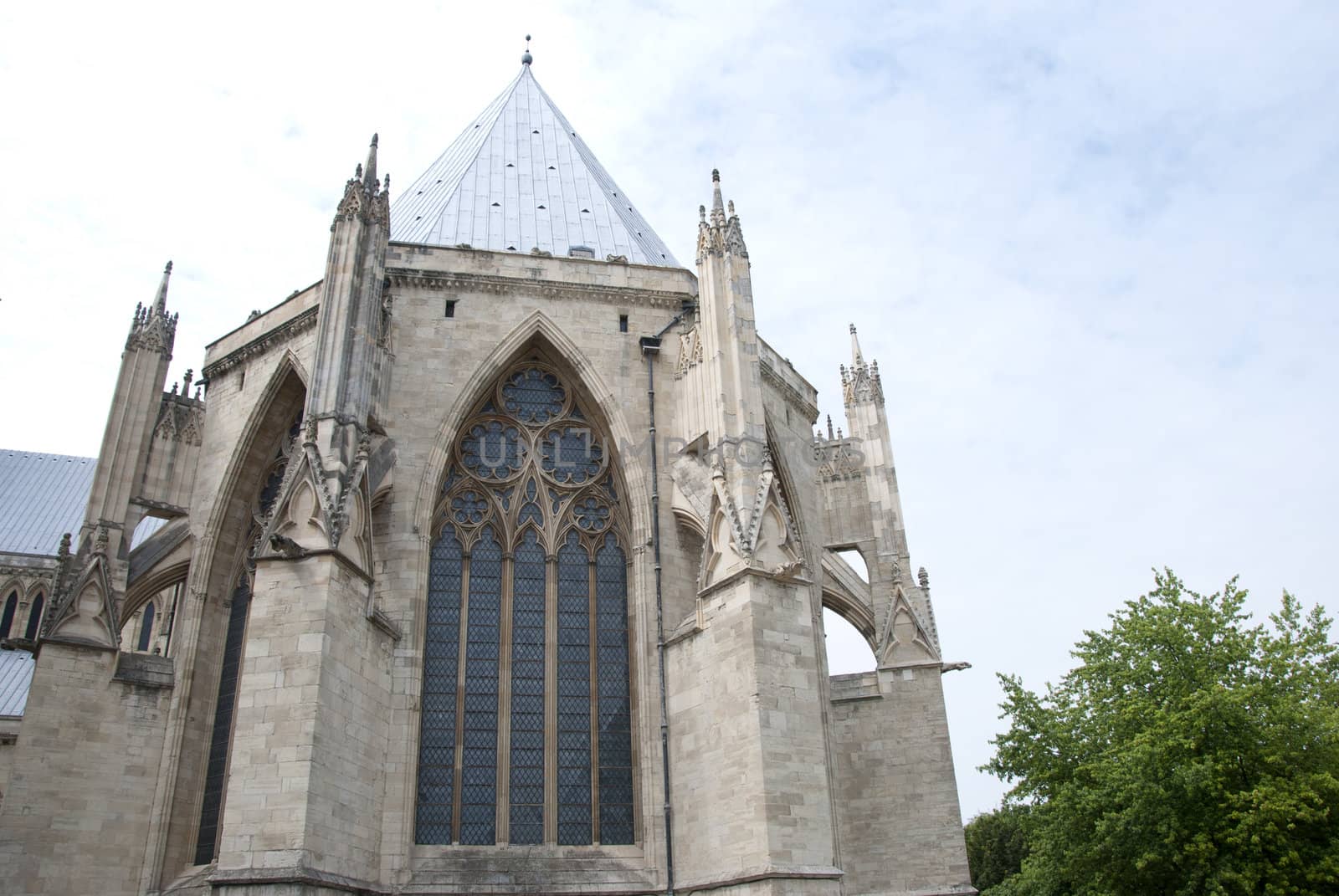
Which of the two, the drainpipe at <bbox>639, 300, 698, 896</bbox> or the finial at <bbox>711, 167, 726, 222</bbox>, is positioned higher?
the finial at <bbox>711, 167, 726, 222</bbox>

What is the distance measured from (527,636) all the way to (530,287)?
5.61 meters

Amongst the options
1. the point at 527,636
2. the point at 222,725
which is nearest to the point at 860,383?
the point at 527,636

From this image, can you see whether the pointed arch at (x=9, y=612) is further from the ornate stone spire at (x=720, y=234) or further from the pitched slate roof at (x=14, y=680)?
the ornate stone spire at (x=720, y=234)

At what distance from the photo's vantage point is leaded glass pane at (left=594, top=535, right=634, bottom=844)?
14.5m

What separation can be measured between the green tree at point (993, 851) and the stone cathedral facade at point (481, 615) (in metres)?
29.6

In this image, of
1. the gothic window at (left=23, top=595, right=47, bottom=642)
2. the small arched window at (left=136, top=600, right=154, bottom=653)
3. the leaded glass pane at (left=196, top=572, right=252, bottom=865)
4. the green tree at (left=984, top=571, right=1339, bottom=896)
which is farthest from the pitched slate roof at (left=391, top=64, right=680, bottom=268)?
the gothic window at (left=23, top=595, right=47, bottom=642)

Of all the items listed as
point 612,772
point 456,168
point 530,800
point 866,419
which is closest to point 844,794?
point 612,772

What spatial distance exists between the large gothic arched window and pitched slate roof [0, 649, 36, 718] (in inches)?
464

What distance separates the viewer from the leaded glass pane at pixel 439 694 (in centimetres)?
1405

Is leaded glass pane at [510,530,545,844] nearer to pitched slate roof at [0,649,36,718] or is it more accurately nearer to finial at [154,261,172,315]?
finial at [154,261,172,315]

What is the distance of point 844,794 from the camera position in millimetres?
16953

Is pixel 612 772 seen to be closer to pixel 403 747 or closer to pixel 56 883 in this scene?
pixel 403 747

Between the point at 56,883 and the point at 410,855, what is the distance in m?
4.63

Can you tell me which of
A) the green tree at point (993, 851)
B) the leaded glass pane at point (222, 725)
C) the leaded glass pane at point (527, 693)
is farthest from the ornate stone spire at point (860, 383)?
the green tree at point (993, 851)
